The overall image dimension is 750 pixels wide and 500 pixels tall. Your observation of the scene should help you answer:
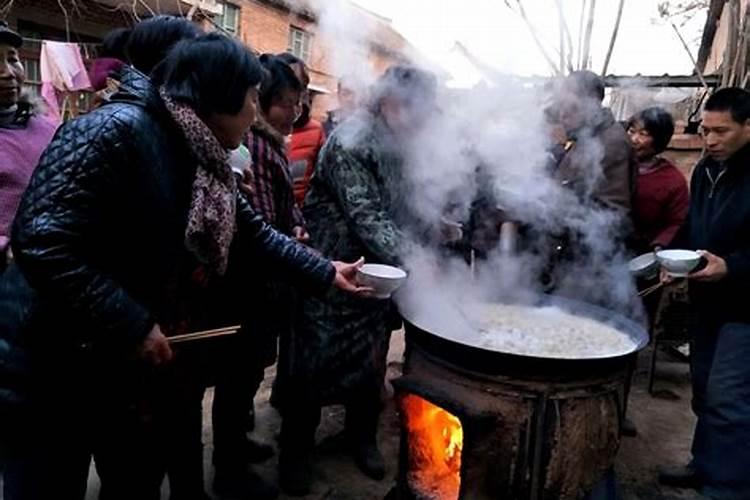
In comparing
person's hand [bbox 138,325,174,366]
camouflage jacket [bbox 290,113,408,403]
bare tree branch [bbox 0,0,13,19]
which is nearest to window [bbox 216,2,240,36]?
bare tree branch [bbox 0,0,13,19]

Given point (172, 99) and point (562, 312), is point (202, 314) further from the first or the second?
point (562, 312)

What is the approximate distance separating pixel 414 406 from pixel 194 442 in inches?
39.7

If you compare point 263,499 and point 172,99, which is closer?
point 172,99

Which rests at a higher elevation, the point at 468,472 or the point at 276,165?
the point at 276,165

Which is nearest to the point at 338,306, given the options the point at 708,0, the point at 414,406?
the point at 414,406

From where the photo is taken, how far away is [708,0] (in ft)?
46.2

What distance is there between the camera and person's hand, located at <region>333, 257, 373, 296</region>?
8.36ft

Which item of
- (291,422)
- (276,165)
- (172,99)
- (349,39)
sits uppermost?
(349,39)

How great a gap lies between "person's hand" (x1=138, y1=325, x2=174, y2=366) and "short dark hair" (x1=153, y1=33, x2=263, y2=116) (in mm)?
692

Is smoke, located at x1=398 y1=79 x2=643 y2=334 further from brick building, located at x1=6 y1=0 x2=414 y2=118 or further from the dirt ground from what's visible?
brick building, located at x1=6 y1=0 x2=414 y2=118

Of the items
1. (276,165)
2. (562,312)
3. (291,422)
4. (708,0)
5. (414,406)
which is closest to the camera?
(414,406)

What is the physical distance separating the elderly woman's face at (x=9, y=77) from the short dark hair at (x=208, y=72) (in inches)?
53.9

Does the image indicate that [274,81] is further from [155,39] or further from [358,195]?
[155,39]

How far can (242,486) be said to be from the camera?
3164mm
